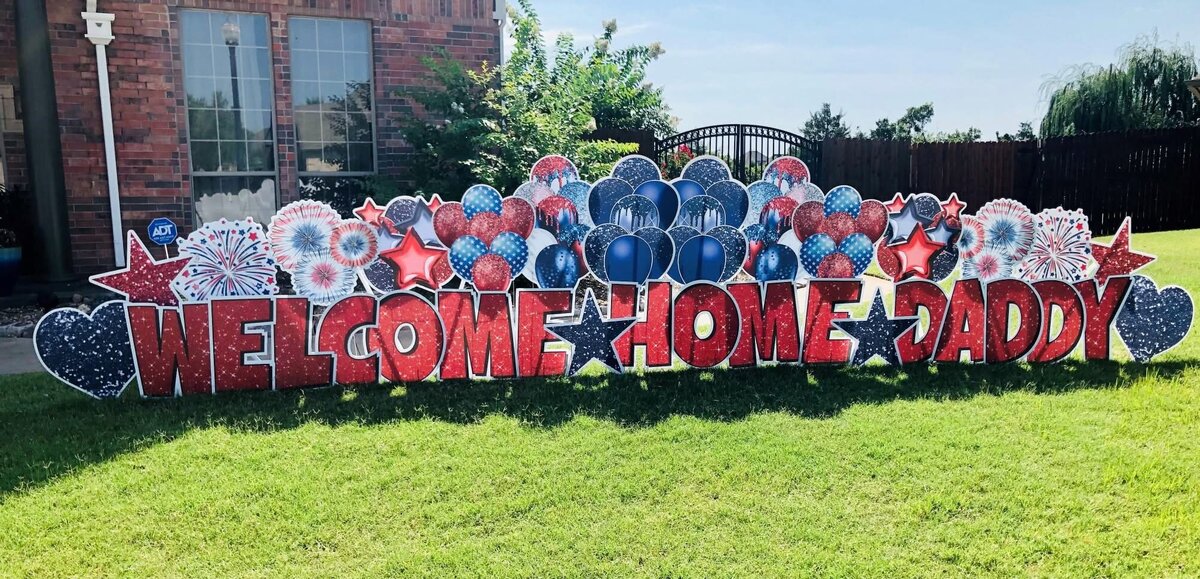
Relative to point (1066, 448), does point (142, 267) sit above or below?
above

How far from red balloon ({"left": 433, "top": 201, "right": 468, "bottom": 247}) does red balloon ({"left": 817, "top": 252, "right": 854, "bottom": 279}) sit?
7.83 ft

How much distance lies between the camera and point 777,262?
211 inches

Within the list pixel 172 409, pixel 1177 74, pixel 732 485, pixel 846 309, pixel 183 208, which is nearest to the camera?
pixel 732 485

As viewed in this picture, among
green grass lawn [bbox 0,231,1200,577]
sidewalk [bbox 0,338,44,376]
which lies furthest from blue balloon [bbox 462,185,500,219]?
sidewalk [bbox 0,338,44,376]

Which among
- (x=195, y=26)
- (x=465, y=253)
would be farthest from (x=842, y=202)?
(x=195, y=26)

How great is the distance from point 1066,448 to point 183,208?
26.6ft

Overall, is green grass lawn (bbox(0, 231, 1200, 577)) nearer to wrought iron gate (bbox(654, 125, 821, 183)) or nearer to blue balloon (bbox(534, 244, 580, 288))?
blue balloon (bbox(534, 244, 580, 288))

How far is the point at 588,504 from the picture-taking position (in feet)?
11.0

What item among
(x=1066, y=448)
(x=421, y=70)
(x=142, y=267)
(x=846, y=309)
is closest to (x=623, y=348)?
(x=846, y=309)

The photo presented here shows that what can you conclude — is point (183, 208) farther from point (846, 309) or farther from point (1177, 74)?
point (1177, 74)

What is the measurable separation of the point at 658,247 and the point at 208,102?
18.3 feet

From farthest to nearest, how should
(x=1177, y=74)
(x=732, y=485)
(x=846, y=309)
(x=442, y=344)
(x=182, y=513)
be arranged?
(x=1177, y=74)
(x=846, y=309)
(x=442, y=344)
(x=732, y=485)
(x=182, y=513)

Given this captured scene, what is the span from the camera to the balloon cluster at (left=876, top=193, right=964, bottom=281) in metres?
5.48

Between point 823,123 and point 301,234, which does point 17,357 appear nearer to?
point 301,234
